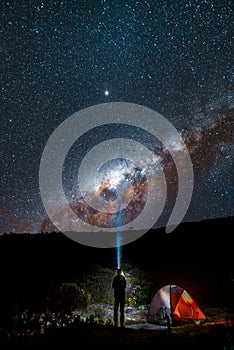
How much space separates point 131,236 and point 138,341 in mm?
23628

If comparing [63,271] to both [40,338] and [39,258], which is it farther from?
[40,338]

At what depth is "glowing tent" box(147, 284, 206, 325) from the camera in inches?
440

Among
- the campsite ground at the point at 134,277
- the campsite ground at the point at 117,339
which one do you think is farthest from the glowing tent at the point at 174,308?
the campsite ground at the point at 117,339

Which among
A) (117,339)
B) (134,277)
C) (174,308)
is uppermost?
(134,277)

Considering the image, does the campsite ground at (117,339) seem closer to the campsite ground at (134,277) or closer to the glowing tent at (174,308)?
the campsite ground at (134,277)

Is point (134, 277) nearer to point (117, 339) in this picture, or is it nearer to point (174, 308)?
point (174, 308)

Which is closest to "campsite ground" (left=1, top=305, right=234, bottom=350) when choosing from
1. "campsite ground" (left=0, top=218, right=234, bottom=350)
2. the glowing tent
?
"campsite ground" (left=0, top=218, right=234, bottom=350)

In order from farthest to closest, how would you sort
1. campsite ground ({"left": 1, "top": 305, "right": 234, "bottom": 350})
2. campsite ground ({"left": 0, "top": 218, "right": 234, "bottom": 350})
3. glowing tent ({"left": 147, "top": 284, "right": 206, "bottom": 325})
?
1. glowing tent ({"left": 147, "top": 284, "right": 206, "bottom": 325})
2. campsite ground ({"left": 0, "top": 218, "right": 234, "bottom": 350})
3. campsite ground ({"left": 1, "top": 305, "right": 234, "bottom": 350})

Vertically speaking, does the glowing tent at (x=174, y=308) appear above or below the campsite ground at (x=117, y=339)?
above

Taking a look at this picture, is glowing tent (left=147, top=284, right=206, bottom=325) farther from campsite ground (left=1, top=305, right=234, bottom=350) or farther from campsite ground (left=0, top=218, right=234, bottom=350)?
campsite ground (left=1, top=305, right=234, bottom=350)

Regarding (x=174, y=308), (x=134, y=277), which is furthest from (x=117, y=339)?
(x=134, y=277)

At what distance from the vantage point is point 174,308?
1132 cm

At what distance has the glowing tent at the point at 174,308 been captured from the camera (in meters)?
11.2

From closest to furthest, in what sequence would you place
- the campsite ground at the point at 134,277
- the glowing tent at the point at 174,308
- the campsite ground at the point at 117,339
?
the campsite ground at the point at 117,339 < the campsite ground at the point at 134,277 < the glowing tent at the point at 174,308
